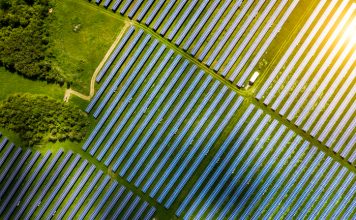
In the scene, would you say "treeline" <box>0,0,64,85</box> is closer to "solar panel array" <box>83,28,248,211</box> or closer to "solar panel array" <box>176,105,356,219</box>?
"solar panel array" <box>83,28,248,211</box>

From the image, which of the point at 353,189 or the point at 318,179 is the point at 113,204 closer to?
the point at 318,179

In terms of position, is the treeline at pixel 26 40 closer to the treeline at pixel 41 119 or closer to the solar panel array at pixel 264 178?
the treeline at pixel 41 119

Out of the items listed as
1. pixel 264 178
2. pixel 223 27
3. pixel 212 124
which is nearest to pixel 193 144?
pixel 212 124

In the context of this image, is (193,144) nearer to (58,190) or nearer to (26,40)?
(58,190)

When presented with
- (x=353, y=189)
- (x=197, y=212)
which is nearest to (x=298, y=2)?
(x=353, y=189)

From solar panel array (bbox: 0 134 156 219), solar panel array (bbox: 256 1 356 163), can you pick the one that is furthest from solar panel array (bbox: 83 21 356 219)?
solar panel array (bbox: 256 1 356 163)

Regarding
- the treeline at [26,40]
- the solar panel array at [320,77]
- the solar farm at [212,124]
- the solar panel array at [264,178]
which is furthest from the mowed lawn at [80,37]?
the solar panel array at [320,77]
